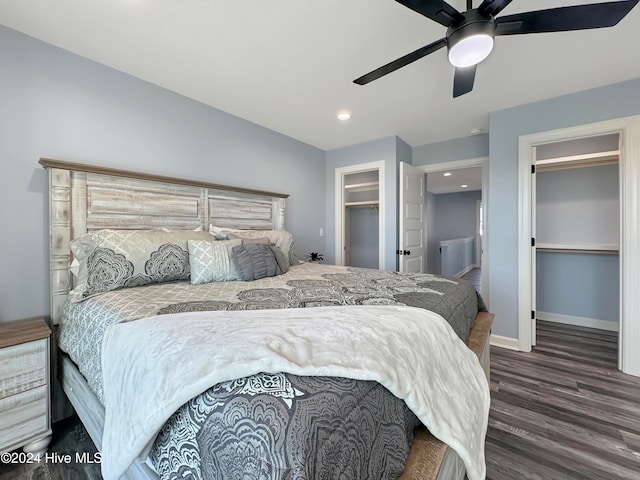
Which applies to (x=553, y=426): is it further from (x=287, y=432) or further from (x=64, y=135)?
(x=64, y=135)

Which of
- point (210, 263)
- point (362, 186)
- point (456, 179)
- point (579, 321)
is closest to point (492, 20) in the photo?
point (210, 263)

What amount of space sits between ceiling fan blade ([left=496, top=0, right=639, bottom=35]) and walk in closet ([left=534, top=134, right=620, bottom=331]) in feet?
8.35

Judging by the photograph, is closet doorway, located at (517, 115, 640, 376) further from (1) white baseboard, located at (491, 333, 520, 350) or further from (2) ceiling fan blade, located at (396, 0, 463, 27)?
(2) ceiling fan blade, located at (396, 0, 463, 27)

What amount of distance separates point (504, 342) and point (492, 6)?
308cm

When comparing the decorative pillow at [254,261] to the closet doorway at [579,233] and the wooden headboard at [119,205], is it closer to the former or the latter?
the wooden headboard at [119,205]

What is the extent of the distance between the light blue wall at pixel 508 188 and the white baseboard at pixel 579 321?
141 centimetres

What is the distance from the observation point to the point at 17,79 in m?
1.74

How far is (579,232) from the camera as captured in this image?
3.69 m

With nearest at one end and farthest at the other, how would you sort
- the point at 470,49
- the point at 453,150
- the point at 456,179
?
the point at 470,49 < the point at 453,150 < the point at 456,179

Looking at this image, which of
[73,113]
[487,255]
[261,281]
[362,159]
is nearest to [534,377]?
[487,255]

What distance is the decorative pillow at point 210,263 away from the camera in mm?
1891

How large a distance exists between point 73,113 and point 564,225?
5.53m

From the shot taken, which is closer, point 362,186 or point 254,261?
point 254,261

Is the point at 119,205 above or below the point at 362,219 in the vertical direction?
below
